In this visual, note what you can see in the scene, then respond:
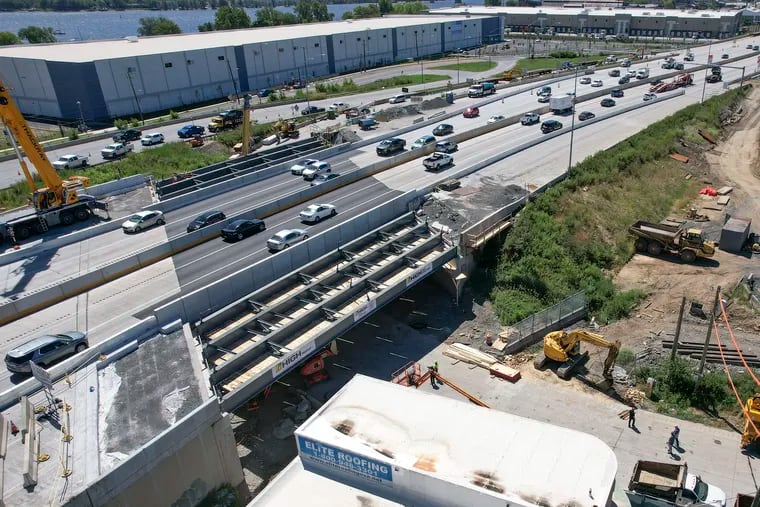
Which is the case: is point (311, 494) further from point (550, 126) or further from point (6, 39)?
point (6, 39)

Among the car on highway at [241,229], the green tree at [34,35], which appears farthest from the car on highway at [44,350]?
the green tree at [34,35]

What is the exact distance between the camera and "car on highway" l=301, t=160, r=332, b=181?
51125 millimetres

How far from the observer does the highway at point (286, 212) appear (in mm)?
30031

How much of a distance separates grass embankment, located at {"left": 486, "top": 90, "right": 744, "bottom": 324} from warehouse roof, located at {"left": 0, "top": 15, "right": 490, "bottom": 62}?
7097 cm

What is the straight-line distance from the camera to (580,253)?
43.0 m

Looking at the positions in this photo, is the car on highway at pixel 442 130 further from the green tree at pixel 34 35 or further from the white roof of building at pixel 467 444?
the green tree at pixel 34 35

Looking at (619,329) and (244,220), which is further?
(244,220)

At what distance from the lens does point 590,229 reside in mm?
46156

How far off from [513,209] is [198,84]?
7009 cm

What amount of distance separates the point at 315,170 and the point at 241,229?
1457cm

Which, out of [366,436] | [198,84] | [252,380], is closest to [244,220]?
[252,380]

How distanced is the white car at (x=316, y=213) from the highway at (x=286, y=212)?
745mm

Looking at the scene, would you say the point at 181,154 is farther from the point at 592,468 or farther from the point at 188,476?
the point at 592,468

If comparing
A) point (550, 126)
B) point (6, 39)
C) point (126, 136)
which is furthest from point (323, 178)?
point (6, 39)
